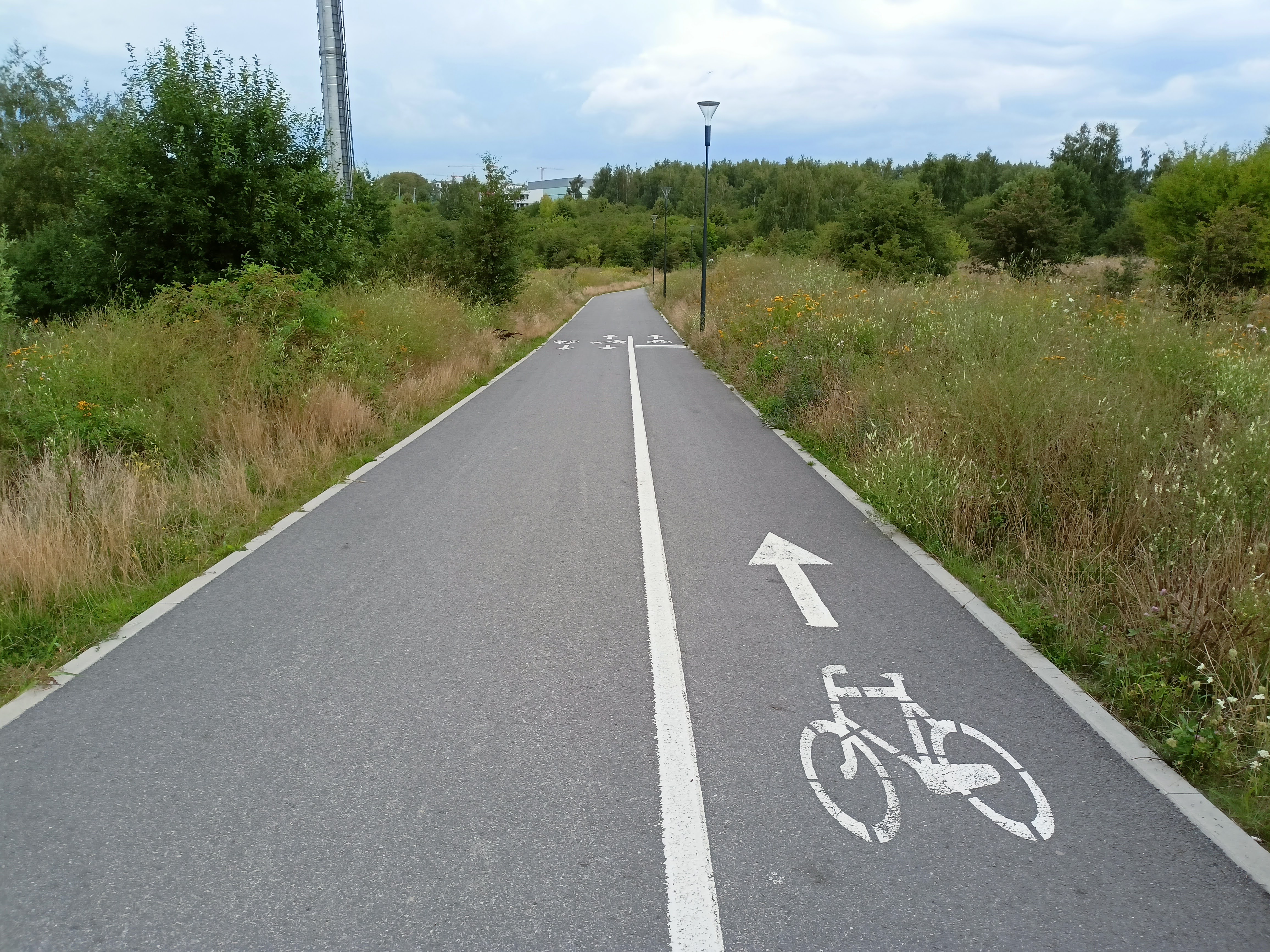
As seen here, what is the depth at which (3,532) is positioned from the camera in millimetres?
5734

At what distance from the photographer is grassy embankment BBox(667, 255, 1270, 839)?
4125mm

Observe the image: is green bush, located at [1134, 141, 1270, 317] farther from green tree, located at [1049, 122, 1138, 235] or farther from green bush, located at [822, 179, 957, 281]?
green tree, located at [1049, 122, 1138, 235]

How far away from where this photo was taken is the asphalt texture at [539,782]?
9.06ft

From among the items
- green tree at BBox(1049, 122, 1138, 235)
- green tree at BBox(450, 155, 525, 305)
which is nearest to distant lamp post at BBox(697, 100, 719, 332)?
green tree at BBox(450, 155, 525, 305)

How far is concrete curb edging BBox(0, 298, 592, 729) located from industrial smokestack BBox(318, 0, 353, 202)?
1139 cm

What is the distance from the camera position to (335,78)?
61.7ft

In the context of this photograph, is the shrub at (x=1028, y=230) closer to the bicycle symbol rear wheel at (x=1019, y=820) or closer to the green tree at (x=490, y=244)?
the green tree at (x=490, y=244)

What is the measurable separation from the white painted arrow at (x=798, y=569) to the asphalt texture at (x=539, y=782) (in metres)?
0.09

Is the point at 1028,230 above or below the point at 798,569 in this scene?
above

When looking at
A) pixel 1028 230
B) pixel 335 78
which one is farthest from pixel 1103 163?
pixel 335 78

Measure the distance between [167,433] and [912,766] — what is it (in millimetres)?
8060

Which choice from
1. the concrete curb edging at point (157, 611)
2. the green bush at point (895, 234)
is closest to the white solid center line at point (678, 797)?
the concrete curb edging at point (157, 611)

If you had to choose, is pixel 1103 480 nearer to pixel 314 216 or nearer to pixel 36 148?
pixel 314 216

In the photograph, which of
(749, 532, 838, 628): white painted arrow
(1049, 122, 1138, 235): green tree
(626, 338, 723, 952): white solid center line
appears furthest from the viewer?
(1049, 122, 1138, 235): green tree
